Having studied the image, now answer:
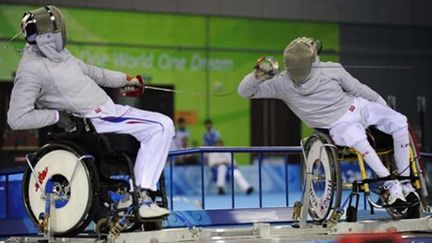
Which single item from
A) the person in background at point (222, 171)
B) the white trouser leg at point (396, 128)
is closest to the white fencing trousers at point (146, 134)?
the white trouser leg at point (396, 128)

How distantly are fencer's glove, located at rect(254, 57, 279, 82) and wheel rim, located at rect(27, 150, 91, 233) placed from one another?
1.45 metres

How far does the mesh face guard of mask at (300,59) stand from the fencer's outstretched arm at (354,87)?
0.84ft

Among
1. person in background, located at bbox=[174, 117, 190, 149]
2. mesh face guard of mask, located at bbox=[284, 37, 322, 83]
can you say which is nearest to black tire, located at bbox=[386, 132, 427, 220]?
mesh face guard of mask, located at bbox=[284, 37, 322, 83]

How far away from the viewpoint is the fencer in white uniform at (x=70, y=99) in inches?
183

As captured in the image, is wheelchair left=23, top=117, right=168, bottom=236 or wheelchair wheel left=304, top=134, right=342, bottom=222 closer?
wheelchair left=23, top=117, right=168, bottom=236

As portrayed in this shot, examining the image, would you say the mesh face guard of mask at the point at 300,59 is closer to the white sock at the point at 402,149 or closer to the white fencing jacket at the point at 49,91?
the white sock at the point at 402,149

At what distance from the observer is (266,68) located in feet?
17.5

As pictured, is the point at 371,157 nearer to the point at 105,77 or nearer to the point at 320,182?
the point at 320,182

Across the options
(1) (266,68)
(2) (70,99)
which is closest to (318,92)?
(1) (266,68)

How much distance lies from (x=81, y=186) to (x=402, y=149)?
2.28 meters

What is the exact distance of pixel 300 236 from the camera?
5188 mm

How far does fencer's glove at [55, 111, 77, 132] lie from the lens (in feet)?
15.3

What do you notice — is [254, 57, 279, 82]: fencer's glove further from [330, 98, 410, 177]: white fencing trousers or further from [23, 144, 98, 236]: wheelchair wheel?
[23, 144, 98, 236]: wheelchair wheel

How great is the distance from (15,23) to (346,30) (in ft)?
15.9
